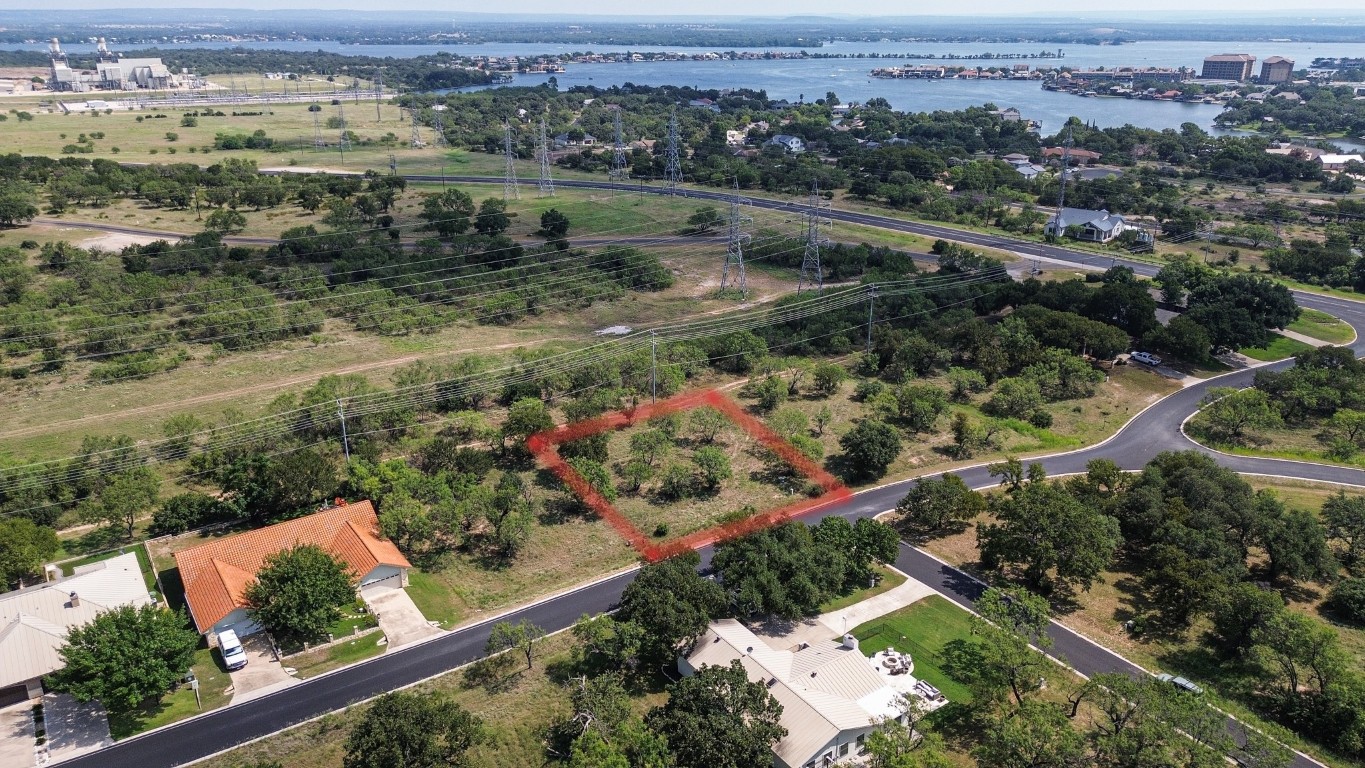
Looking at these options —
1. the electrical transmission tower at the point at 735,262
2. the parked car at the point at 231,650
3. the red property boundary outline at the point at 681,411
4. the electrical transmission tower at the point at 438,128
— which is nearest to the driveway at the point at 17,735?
the parked car at the point at 231,650

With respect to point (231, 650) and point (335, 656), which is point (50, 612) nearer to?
point (231, 650)

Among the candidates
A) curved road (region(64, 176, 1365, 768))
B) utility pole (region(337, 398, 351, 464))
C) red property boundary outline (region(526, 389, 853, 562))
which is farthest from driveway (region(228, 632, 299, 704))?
red property boundary outline (region(526, 389, 853, 562))

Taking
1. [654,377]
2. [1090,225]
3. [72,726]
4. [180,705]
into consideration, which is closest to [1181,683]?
[654,377]

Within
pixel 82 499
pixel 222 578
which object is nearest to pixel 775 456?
pixel 222 578

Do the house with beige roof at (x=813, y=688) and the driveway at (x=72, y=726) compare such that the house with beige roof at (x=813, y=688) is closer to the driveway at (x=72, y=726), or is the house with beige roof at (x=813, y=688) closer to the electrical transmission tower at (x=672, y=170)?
the driveway at (x=72, y=726)

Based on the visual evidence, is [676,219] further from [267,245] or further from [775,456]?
[775,456]
